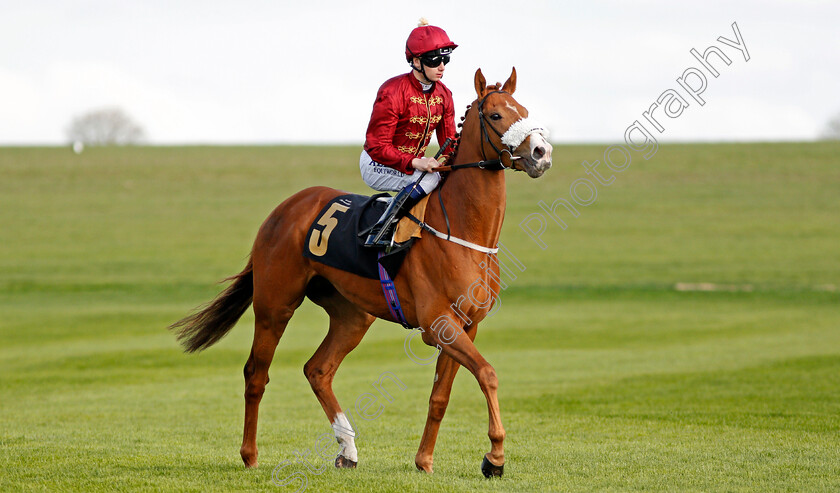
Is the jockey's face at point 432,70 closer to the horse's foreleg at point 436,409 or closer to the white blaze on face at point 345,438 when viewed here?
the horse's foreleg at point 436,409

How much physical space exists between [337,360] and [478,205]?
1.96 meters

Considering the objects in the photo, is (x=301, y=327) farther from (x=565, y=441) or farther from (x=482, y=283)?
(x=482, y=283)

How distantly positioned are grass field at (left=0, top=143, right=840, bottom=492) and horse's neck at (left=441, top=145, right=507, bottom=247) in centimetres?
167

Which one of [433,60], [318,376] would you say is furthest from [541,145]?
[318,376]

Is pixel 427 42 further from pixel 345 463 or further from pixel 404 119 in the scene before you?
pixel 345 463

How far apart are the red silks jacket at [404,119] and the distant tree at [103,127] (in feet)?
270

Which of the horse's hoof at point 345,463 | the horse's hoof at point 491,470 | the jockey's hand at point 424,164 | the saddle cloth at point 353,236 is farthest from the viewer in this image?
the horse's hoof at point 345,463

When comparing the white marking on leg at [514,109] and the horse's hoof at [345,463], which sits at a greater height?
the white marking on leg at [514,109]

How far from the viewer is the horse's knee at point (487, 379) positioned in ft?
19.2

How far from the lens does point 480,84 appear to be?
6207 millimetres

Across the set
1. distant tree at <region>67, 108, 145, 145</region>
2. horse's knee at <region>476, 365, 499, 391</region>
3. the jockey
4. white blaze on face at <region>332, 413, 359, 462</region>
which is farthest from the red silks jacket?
distant tree at <region>67, 108, 145, 145</region>

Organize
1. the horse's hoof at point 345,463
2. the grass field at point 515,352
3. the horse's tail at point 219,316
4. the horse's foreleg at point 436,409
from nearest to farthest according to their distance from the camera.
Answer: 1. the horse's foreleg at point 436,409
2. the grass field at point 515,352
3. the horse's hoof at point 345,463
4. the horse's tail at point 219,316

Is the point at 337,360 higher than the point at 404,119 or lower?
lower

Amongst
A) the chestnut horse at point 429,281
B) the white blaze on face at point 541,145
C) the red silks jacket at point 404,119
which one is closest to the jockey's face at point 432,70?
the red silks jacket at point 404,119
